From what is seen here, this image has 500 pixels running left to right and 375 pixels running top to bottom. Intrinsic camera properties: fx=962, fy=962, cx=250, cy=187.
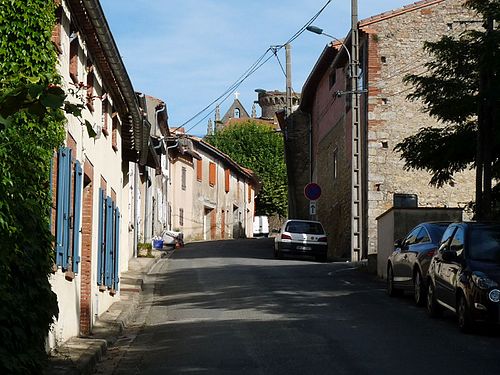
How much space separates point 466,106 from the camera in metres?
20.4

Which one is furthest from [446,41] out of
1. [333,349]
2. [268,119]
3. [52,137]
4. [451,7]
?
[268,119]

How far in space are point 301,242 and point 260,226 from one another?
48.5 meters

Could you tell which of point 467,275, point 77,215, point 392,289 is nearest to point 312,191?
point 392,289

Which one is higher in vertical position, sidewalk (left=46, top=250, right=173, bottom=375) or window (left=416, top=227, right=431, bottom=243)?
window (left=416, top=227, right=431, bottom=243)

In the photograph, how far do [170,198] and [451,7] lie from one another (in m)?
24.3

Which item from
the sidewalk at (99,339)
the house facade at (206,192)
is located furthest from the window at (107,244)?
the house facade at (206,192)

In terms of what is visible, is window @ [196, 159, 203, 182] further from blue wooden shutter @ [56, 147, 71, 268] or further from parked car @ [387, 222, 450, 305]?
blue wooden shutter @ [56, 147, 71, 268]

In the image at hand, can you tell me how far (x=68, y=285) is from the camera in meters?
12.6

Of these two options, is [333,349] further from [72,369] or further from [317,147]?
[317,147]

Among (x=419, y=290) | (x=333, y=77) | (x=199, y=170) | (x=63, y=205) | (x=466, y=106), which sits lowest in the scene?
(x=419, y=290)

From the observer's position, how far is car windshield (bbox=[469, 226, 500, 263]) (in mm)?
13953

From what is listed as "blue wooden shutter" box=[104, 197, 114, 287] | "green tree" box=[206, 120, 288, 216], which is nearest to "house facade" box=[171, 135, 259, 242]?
"green tree" box=[206, 120, 288, 216]

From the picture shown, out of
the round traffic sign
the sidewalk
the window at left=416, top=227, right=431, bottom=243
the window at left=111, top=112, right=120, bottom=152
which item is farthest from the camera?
the round traffic sign

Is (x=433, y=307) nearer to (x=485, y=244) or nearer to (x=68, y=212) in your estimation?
(x=485, y=244)
